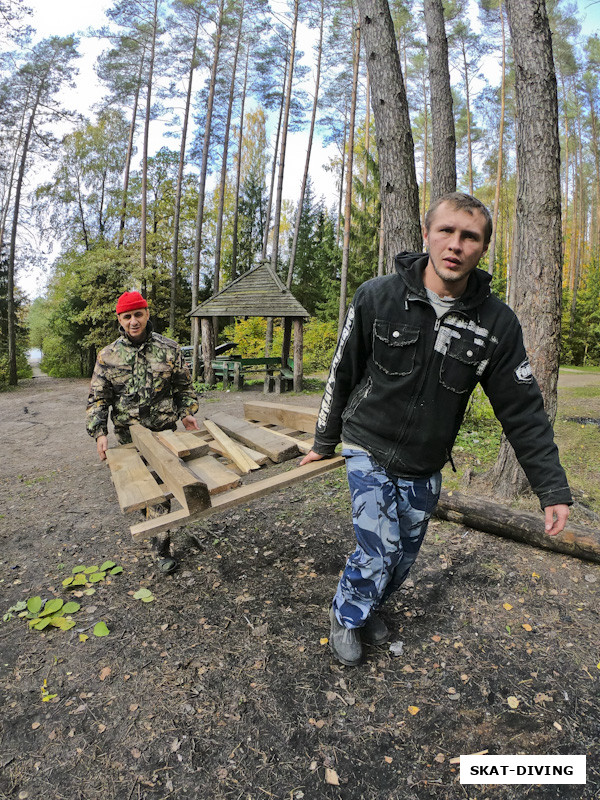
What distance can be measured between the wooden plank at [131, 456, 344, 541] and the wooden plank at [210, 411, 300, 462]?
0.28 m

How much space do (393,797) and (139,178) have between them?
86.6 ft

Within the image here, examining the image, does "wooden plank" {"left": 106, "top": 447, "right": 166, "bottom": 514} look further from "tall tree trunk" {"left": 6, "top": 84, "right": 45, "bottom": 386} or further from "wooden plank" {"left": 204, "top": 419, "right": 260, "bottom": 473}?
"tall tree trunk" {"left": 6, "top": 84, "right": 45, "bottom": 386}

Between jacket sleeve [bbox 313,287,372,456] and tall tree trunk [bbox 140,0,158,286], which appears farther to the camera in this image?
tall tree trunk [bbox 140,0,158,286]

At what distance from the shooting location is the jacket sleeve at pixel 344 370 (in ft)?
6.97

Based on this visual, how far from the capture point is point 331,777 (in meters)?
1.78

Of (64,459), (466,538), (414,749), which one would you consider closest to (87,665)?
(414,749)

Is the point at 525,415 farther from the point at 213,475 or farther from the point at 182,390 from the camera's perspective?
the point at 182,390

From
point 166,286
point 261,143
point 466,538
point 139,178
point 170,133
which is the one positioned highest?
point 261,143

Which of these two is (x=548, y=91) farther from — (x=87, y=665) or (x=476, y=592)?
(x=87, y=665)

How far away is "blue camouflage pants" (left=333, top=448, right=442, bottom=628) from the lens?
2.12 metres

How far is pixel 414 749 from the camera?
1.89 metres

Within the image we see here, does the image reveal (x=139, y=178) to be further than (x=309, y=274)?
No

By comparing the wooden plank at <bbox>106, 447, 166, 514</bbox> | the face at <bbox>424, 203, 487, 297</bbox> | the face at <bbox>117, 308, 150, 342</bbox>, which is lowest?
the wooden plank at <bbox>106, 447, 166, 514</bbox>

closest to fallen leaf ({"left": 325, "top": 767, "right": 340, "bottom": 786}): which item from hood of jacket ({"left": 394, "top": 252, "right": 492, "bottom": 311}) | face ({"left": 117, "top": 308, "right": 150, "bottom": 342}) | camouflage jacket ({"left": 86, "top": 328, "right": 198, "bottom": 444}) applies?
hood of jacket ({"left": 394, "top": 252, "right": 492, "bottom": 311})
